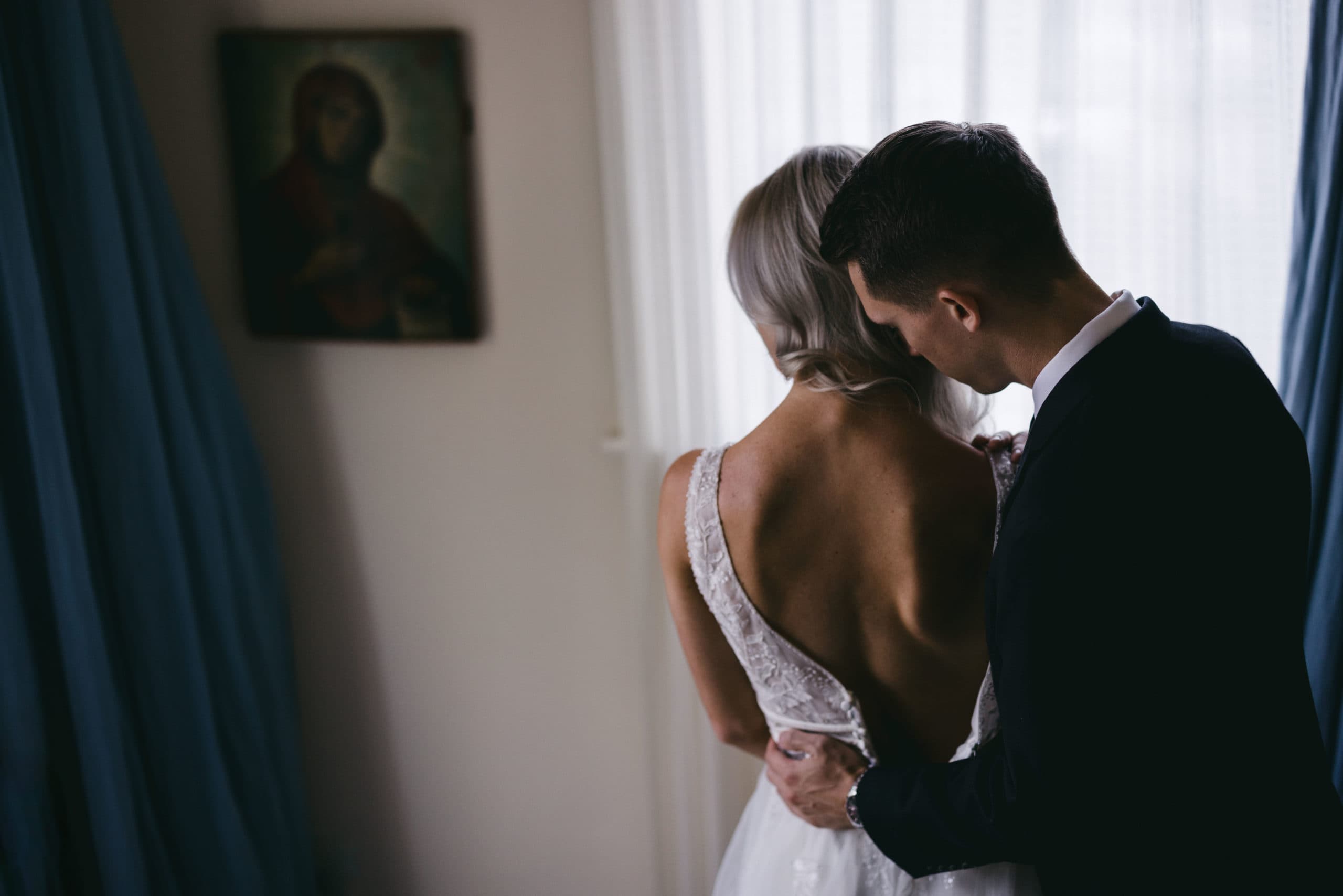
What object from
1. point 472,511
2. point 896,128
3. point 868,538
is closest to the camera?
point 868,538

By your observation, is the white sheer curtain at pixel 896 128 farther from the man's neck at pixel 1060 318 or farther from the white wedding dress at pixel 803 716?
the man's neck at pixel 1060 318

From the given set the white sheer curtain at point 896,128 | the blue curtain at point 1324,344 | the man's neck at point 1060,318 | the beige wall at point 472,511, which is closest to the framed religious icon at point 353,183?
the beige wall at point 472,511

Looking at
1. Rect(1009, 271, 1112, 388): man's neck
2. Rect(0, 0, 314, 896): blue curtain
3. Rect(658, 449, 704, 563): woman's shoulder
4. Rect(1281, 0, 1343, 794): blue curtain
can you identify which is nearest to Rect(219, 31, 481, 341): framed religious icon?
Rect(0, 0, 314, 896): blue curtain

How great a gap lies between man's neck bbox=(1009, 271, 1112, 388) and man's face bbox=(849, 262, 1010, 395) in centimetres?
4

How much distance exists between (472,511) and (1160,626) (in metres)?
1.48

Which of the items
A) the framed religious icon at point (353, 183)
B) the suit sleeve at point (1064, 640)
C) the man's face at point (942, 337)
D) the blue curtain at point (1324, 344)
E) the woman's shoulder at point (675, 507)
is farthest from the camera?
the framed religious icon at point (353, 183)

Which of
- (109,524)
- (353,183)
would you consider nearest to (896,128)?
(353,183)

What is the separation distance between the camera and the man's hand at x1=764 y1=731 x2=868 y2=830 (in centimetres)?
111

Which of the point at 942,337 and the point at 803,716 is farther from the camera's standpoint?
the point at 803,716

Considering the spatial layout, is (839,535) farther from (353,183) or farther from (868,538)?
(353,183)

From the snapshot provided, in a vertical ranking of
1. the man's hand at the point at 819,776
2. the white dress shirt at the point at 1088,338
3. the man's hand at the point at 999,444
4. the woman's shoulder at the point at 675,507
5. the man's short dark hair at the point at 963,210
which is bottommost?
the man's hand at the point at 819,776

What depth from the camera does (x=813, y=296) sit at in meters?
1.06

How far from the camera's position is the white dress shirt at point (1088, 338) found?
2.56 feet

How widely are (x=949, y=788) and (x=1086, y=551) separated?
37 centimetres
